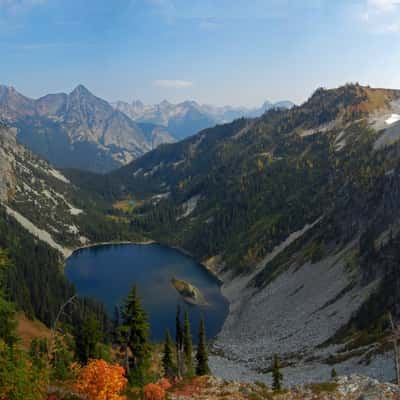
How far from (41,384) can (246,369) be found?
2824 inches

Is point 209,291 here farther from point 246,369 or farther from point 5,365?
point 5,365

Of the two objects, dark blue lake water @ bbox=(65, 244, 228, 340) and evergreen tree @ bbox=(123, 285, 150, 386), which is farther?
dark blue lake water @ bbox=(65, 244, 228, 340)

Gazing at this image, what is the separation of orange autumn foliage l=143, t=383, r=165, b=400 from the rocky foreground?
7.68 ft

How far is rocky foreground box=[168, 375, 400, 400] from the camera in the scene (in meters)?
40.9

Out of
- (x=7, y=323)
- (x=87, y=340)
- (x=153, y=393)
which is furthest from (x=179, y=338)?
(x=7, y=323)

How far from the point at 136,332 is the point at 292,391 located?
22572mm

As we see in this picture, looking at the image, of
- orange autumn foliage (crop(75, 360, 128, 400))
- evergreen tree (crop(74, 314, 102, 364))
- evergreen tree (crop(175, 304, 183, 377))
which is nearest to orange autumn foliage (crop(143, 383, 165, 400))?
orange autumn foliage (crop(75, 360, 128, 400))

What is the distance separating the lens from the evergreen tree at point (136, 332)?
57906 mm

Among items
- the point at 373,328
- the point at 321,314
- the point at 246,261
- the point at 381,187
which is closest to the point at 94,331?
the point at 373,328

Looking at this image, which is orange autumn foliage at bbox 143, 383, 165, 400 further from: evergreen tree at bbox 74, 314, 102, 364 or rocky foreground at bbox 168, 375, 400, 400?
evergreen tree at bbox 74, 314, 102, 364

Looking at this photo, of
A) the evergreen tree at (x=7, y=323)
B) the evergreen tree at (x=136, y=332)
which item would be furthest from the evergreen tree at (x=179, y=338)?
the evergreen tree at (x=7, y=323)

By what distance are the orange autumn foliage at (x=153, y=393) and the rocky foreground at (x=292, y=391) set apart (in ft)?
7.68

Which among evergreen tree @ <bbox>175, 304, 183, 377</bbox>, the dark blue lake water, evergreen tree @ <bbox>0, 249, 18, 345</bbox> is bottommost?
the dark blue lake water

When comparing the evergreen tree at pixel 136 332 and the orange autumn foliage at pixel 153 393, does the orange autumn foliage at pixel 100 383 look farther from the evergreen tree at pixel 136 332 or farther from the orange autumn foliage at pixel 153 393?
the evergreen tree at pixel 136 332
